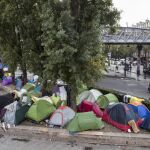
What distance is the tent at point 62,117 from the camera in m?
14.0

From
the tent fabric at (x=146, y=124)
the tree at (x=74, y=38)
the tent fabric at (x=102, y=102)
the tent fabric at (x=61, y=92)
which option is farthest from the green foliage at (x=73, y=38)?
the tent fabric at (x=146, y=124)

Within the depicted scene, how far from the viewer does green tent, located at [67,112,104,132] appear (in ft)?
43.9

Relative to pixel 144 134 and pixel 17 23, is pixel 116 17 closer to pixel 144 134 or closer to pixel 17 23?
pixel 144 134

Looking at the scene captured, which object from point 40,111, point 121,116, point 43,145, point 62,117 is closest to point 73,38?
point 62,117

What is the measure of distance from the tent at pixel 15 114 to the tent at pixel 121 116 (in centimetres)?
422

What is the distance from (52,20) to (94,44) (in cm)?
243

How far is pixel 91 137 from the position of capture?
13180 millimetres

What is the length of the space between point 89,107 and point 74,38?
3.95 m

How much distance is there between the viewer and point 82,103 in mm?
16500

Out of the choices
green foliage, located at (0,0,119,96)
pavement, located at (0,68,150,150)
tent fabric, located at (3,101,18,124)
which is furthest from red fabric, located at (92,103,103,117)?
tent fabric, located at (3,101,18,124)

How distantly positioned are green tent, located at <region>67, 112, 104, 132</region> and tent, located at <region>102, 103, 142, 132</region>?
1.01 metres

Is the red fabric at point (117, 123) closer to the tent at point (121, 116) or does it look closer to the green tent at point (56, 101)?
the tent at point (121, 116)

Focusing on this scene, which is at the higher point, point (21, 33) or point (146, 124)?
point (21, 33)

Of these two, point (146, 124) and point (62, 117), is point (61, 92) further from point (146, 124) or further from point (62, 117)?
point (146, 124)
